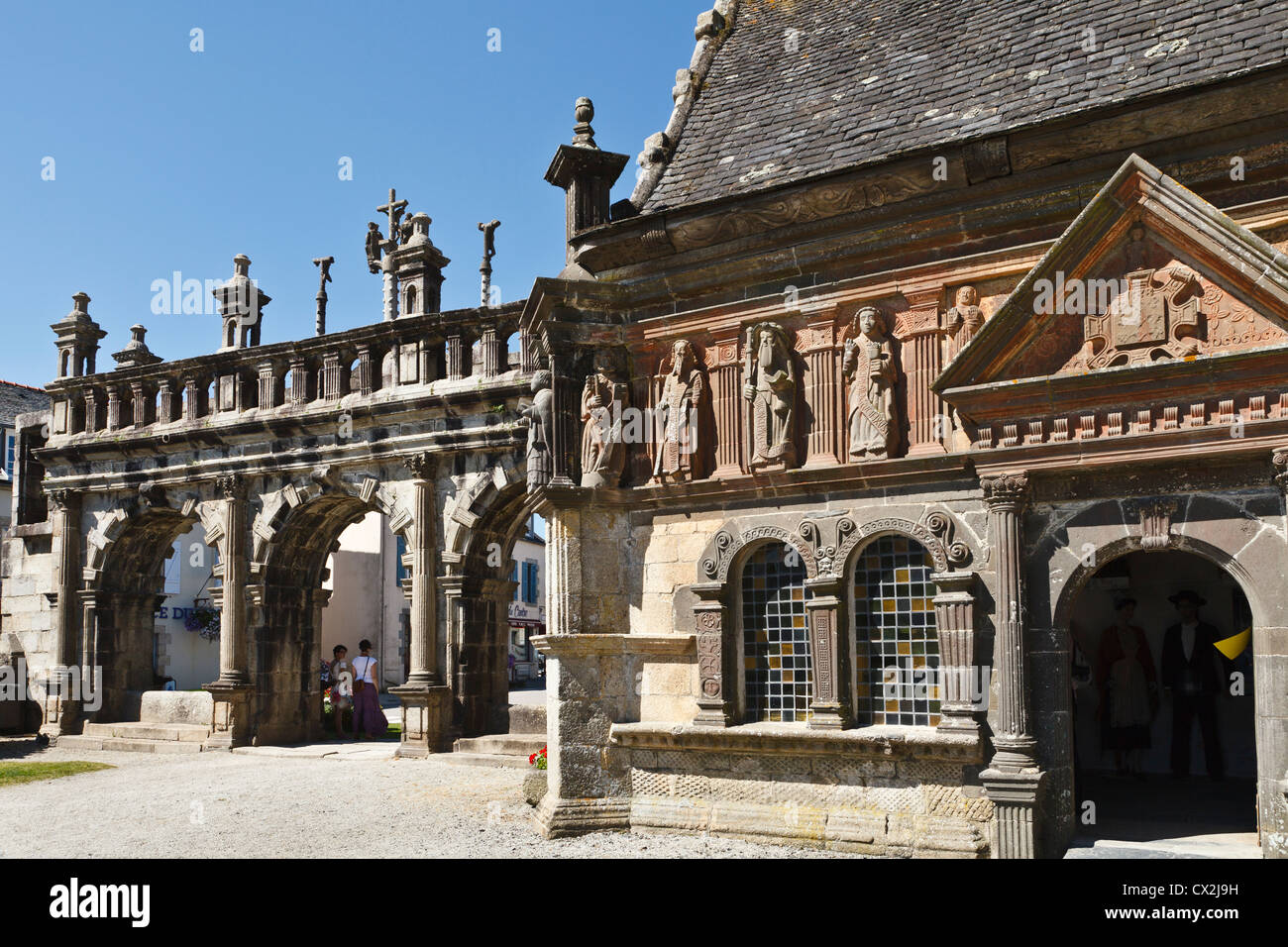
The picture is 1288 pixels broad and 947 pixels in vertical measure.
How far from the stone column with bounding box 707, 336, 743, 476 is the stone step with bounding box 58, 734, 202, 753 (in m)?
11.9

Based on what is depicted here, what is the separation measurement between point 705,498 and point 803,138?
11.8 ft

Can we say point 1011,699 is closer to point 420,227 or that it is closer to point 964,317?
point 964,317

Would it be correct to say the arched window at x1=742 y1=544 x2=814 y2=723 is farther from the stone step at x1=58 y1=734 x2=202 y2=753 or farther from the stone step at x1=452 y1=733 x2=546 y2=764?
the stone step at x1=58 y1=734 x2=202 y2=753

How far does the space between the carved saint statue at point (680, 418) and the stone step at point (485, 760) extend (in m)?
6.52

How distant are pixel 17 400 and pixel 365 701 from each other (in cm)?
1820

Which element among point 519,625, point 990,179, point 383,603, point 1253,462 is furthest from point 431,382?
point 519,625

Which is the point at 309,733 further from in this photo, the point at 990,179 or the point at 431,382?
the point at 990,179

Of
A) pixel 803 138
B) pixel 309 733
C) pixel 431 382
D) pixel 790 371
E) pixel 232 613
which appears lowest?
pixel 309 733

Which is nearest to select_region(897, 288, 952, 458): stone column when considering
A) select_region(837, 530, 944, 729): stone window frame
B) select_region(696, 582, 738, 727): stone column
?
select_region(837, 530, 944, 729): stone window frame

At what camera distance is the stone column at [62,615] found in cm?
1983

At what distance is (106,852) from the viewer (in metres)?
9.82

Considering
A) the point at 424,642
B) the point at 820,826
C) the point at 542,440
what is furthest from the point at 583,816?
the point at 424,642

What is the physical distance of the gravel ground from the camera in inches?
384

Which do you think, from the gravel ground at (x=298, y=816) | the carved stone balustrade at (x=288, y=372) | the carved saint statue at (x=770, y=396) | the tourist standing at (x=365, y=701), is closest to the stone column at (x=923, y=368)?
the carved saint statue at (x=770, y=396)
